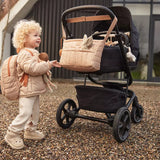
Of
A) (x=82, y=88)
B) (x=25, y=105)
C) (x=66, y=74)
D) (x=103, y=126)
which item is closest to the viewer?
(x=25, y=105)

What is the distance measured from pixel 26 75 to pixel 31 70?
13 centimetres

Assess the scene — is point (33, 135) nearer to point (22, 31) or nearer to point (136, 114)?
point (22, 31)

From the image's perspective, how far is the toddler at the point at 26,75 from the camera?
230 cm

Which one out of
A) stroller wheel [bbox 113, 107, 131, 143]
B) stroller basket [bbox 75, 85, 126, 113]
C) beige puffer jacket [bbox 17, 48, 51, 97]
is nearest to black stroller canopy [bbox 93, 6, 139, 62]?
stroller basket [bbox 75, 85, 126, 113]

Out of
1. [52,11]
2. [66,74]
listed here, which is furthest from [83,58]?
[52,11]

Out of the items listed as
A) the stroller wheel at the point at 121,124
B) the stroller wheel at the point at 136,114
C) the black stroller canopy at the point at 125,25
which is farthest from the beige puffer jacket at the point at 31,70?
the stroller wheel at the point at 136,114

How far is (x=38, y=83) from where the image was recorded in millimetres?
2393

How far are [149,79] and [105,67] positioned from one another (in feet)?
24.4

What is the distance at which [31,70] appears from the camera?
2.27 meters

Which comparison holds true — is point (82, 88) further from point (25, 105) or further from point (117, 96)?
point (25, 105)

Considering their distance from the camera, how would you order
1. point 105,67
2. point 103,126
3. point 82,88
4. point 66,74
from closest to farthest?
point 105,67, point 82,88, point 103,126, point 66,74

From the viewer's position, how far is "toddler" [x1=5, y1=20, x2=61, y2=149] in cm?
230

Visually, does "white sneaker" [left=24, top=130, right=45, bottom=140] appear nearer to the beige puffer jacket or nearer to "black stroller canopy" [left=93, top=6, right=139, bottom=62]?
the beige puffer jacket

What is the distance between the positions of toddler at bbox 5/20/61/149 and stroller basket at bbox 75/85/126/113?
1.72ft
